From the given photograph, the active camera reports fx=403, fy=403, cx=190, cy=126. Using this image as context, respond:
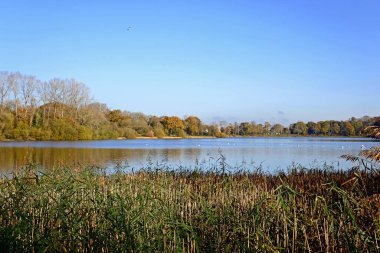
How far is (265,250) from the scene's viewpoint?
3.40 metres

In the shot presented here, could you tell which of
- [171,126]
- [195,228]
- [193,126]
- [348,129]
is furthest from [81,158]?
[348,129]

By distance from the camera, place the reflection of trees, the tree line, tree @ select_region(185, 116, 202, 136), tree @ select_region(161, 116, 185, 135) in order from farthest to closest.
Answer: tree @ select_region(185, 116, 202, 136) < tree @ select_region(161, 116, 185, 135) < the tree line < the reflection of trees

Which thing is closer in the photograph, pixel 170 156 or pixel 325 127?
pixel 170 156

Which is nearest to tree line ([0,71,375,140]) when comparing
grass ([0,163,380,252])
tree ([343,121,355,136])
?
tree ([343,121,355,136])

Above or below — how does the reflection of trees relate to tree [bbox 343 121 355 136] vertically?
below

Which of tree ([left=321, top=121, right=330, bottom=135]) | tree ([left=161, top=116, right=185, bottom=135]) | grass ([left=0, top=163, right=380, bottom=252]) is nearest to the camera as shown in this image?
grass ([left=0, top=163, right=380, bottom=252])

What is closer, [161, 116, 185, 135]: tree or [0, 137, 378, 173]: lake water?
[0, 137, 378, 173]: lake water

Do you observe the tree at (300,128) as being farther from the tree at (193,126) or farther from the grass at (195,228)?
the grass at (195,228)

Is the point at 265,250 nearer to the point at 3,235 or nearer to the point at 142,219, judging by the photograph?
the point at 142,219

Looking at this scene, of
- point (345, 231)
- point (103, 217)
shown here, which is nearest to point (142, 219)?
point (103, 217)

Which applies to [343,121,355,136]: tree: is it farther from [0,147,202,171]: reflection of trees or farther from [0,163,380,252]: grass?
[0,163,380,252]: grass

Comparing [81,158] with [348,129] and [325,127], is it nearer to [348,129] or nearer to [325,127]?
[348,129]

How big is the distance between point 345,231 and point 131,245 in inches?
75.3

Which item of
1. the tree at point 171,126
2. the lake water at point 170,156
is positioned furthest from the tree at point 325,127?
the lake water at point 170,156
